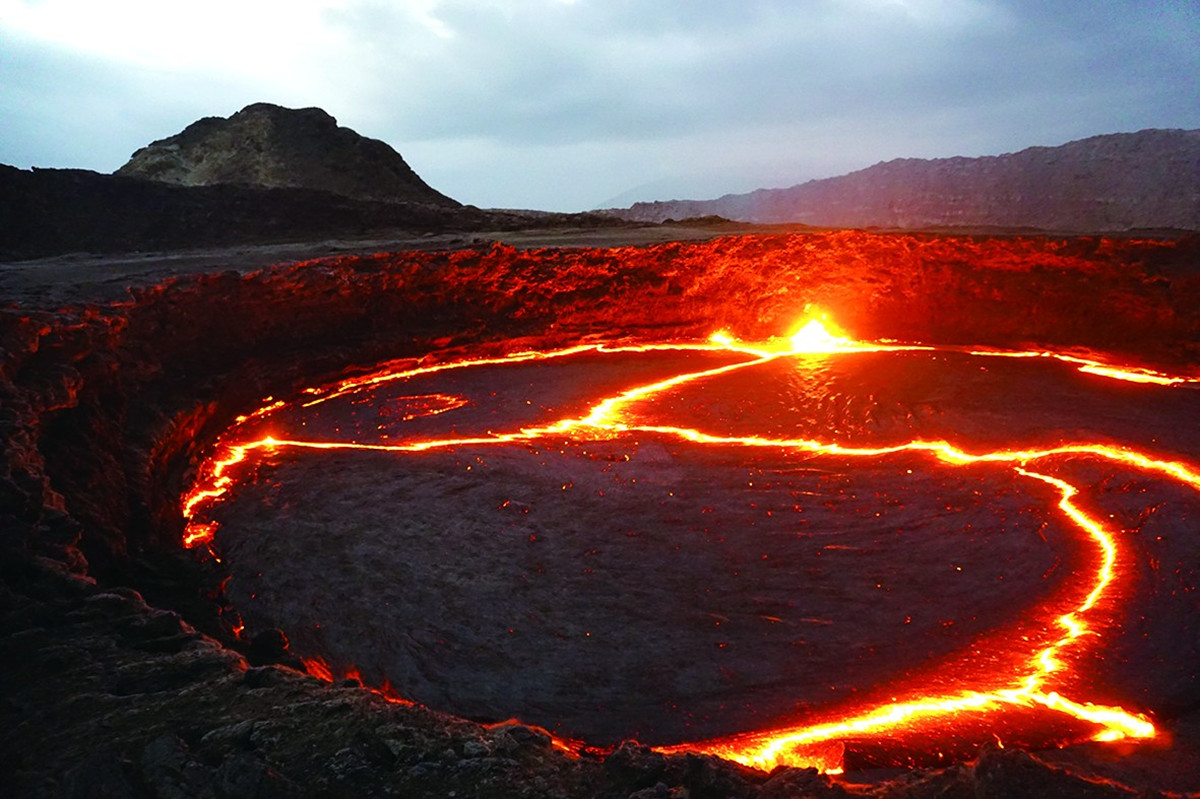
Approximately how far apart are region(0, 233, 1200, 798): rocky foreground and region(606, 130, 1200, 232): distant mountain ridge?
19.4 ft

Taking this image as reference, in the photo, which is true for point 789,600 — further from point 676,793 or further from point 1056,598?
point 676,793

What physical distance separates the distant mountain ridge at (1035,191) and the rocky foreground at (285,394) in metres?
5.92

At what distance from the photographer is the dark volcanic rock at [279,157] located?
59.1 feet

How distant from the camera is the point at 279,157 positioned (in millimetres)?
18438

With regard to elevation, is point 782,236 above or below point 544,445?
above

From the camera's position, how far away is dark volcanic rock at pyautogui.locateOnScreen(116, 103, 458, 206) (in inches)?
709

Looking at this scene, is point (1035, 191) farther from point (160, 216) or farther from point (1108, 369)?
point (160, 216)

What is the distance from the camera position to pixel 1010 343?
1035 centimetres

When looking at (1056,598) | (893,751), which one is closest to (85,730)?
(893,751)

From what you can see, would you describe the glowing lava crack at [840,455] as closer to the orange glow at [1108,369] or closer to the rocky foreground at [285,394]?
the orange glow at [1108,369]

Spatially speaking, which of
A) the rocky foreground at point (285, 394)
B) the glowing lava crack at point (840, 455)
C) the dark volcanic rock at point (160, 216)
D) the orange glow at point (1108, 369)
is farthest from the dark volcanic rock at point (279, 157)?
the orange glow at point (1108, 369)

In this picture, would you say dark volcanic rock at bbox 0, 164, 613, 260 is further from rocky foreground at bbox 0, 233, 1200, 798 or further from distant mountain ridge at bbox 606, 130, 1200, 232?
distant mountain ridge at bbox 606, 130, 1200, 232

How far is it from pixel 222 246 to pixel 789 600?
11.3 m

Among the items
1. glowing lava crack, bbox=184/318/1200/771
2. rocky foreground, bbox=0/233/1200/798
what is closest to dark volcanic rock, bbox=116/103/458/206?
rocky foreground, bbox=0/233/1200/798
